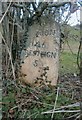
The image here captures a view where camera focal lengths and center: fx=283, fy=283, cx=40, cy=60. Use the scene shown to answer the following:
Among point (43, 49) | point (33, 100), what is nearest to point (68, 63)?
point (43, 49)

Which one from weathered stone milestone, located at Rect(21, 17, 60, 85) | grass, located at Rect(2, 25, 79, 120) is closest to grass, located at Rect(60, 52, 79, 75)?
weathered stone milestone, located at Rect(21, 17, 60, 85)

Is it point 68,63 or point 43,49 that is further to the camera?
point 68,63

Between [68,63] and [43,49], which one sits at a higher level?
[43,49]

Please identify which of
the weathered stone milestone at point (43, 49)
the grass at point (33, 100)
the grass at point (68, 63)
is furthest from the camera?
the grass at point (68, 63)

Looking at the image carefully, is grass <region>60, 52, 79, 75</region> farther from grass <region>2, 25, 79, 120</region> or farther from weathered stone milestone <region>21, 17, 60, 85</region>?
grass <region>2, 25, 79, 120</region>

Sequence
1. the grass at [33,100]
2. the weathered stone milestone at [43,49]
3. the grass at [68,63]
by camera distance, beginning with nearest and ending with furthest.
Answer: the grass at [33,100] < the weathered stone milestone at [43,49] < the grass at [68,63]

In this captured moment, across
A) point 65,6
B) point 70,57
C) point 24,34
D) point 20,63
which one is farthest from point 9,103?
point 70,57

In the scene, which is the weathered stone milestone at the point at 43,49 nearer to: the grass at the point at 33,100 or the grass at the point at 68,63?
the grass at the point at 33,100

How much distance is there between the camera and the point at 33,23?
3.61 meters

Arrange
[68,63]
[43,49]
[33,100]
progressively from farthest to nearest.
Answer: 1. [68,63]
2. [43,49]
3. [33,100]

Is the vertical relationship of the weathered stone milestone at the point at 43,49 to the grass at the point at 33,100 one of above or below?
above

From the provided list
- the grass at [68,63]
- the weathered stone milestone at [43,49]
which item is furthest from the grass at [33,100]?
the grass at [68,63]

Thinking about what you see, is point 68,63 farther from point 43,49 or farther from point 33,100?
point 33,100

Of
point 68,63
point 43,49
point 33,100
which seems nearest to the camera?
point 33,100
